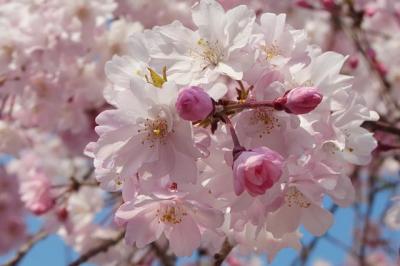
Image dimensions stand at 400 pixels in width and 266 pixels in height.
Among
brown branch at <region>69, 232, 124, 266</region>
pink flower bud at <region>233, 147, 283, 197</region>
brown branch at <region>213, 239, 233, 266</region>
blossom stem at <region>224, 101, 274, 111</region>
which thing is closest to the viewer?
pink flower bud at <region>233, 147, 283, 197</region>

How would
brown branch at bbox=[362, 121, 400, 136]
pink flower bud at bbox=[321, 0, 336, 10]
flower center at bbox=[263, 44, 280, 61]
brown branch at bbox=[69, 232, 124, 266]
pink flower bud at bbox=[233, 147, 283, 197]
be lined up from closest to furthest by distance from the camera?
pink flower bud at bbox=[233, 147, 283, 197], flower center at bbox=[263, 44, 280, 61], brown branch at bbox=[362, 121, 400, 136], brown branch at bbox=[69, 232, 124, 266], pink flower bud at bbox=[321, 0, 336, 10]

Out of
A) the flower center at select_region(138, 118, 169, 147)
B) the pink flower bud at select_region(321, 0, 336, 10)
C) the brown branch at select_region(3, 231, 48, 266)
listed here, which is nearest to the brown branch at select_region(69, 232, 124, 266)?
the brown branch at select_region(3, 231, 48, 266)

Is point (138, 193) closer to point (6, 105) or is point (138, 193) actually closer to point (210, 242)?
point (210, 242)

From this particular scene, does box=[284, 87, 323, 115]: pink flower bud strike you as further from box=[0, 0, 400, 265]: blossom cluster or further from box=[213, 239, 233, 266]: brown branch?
box=[213, 239, 233, 266]: brown branch

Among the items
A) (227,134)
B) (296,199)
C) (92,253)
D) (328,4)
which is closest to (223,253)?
(296,199)

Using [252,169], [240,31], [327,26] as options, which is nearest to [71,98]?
[240,31]
